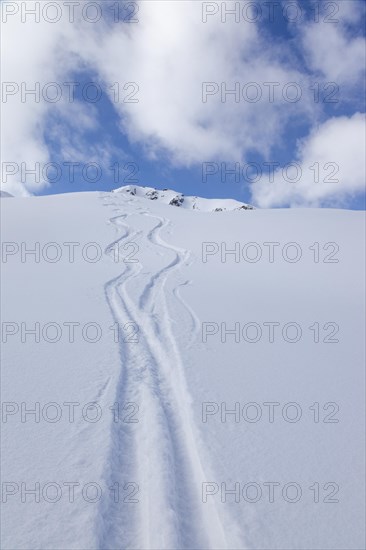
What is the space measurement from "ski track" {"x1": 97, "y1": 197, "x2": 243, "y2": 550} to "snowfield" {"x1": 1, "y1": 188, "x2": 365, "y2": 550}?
14 mm

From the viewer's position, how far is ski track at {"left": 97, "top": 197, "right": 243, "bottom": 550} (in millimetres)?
2529

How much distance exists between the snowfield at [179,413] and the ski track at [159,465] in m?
0.01

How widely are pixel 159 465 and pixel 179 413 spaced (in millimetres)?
776

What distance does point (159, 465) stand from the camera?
309 cm

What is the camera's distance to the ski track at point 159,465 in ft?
8.30

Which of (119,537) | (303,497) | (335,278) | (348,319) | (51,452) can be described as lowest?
(119,537)

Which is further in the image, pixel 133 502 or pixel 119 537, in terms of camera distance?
pixel 133 502

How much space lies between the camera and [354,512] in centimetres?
273

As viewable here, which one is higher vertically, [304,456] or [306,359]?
[306,359]

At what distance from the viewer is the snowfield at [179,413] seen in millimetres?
2576

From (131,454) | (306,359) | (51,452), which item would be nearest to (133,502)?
(131,454)

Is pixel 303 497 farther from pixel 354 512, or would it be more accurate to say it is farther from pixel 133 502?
pixel 133 502

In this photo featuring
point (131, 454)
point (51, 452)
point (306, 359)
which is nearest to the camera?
point (51, 452)

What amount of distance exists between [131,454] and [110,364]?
1.61 meters
